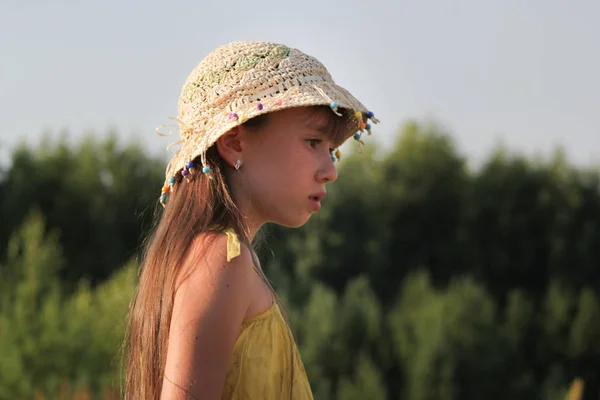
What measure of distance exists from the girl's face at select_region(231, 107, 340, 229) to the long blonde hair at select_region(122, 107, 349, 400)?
0.09 ft

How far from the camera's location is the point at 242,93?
72.7 inches

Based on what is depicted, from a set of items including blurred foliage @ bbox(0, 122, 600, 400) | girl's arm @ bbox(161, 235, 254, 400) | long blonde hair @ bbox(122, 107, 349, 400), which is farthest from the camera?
blurred foliage @ bbox(0, 122, 600, 400)

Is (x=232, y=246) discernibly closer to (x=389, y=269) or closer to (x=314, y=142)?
(x=314, y=142)

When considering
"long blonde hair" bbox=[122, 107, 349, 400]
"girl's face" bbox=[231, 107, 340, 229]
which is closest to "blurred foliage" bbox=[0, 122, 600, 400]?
"long blonde hair" bbox=[122, 107, 349, 400]

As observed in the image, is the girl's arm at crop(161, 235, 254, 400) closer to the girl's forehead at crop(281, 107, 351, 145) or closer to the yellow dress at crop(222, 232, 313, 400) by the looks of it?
the yellow dress at crop(222, 232, 313, 400)

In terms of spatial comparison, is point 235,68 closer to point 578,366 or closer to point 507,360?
point 507,360

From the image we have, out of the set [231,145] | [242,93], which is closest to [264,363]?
[231,145]

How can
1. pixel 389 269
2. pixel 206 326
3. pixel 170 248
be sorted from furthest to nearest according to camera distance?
pixel 389 269
pixel 170 248
pixel 206 326

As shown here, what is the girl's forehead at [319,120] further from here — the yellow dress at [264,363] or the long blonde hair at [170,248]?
the yellow dress at [264,363]

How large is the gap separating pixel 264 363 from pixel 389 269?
1069 centimetres

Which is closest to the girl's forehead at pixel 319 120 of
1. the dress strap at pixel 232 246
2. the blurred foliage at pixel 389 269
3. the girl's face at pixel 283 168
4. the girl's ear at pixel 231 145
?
the girl's face at pixel 283 168

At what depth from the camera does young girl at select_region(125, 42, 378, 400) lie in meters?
1.65

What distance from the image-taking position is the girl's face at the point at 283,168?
1.81 m

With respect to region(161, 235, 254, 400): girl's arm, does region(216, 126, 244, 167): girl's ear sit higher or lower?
higher
